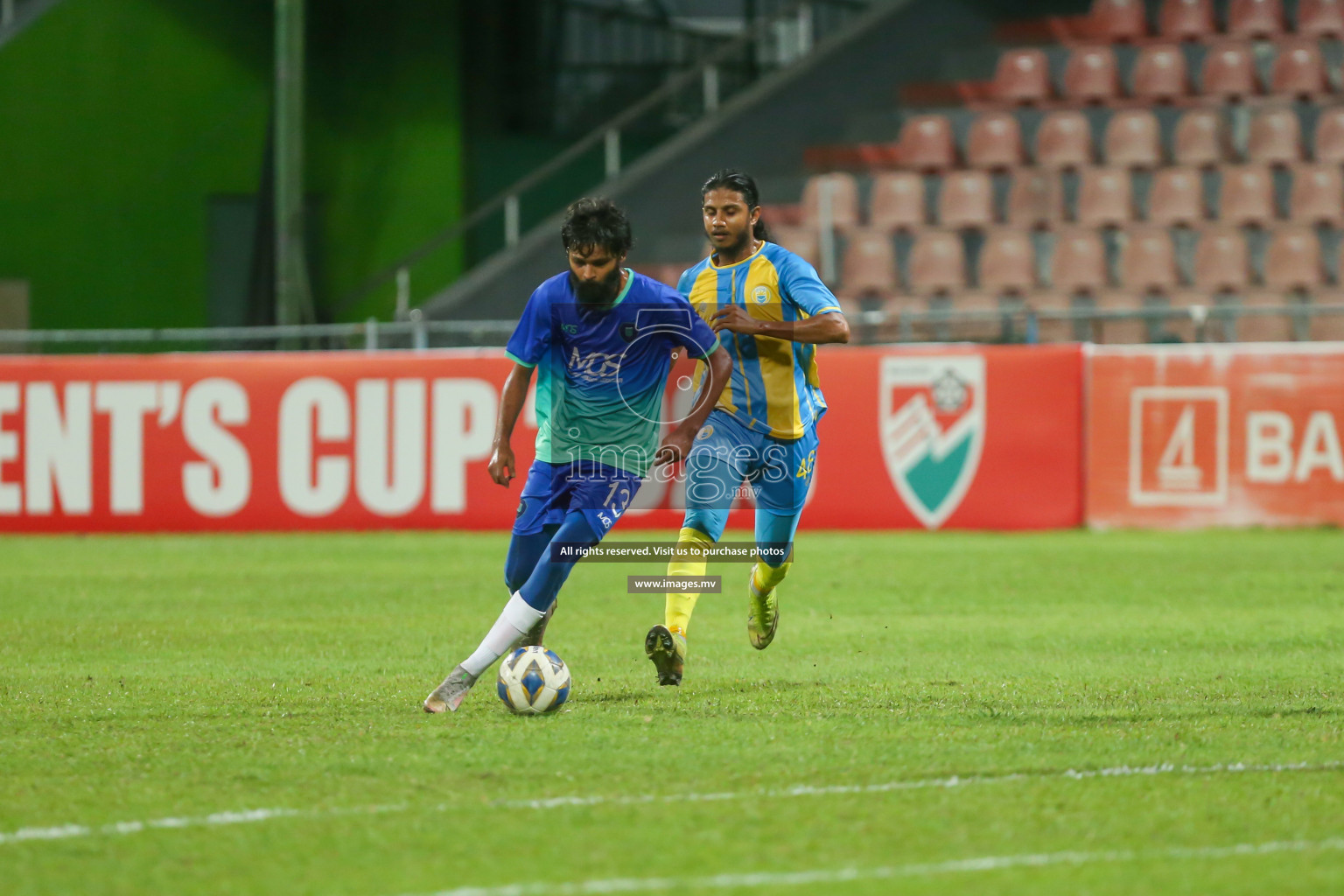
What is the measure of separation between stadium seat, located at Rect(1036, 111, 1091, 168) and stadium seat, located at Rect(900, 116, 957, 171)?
1085mm

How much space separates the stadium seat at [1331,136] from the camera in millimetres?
18906

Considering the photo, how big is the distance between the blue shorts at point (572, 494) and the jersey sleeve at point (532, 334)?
44 cm

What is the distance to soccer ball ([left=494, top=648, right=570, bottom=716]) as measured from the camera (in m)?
6.14

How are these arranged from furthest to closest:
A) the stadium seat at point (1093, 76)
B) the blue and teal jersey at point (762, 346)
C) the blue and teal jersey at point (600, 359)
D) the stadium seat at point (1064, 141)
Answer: the stadium seat at point (1093, 76) < the stadium seat at point (1064, 141) < the blue and teal jersey at point (762, 346) < the blue and teal jersey at point (600, 359)

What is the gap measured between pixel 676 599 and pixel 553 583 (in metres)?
0.91

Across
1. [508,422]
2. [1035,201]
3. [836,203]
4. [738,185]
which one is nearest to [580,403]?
[508,422]

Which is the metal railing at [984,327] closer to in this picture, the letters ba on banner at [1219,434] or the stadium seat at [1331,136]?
the letters ba on banner at [1219,434]

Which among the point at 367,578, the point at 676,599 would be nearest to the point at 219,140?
the point at 367,578

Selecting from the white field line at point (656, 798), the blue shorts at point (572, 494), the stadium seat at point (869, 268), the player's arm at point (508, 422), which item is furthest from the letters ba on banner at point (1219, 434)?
the white field line at point (656, 798)

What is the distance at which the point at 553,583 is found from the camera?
6.29m

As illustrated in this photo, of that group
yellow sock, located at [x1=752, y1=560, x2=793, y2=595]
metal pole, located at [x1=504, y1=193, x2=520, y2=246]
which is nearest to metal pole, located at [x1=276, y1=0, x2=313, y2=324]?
metal pole, located at [x1=504, y1=193, x2=520, y2=246]

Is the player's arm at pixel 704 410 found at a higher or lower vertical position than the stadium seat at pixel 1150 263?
lower

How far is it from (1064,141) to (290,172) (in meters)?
9.14

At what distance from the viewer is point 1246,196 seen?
1853 cm
